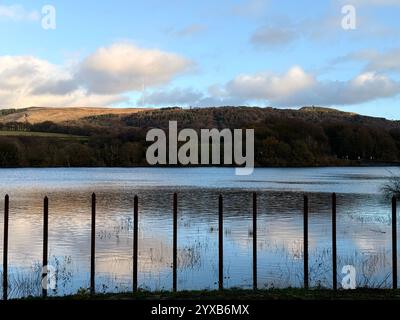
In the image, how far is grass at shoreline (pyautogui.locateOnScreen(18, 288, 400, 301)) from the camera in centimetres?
977

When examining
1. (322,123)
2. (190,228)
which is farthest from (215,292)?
(322,123)

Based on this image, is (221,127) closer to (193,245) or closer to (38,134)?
(38,134)

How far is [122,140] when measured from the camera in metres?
146

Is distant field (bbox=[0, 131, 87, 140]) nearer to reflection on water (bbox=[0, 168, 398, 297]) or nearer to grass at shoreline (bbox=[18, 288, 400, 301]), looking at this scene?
reflection on water (bbox=[0, 168, 398, 297])

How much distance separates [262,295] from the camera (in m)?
10.0

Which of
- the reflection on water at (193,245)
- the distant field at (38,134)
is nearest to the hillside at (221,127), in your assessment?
the distant field at (38,134)

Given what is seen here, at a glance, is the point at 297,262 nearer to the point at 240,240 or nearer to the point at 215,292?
the point at 240,240

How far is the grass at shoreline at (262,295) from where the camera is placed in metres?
9.77

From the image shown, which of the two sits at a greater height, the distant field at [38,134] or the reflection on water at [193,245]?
the distant field at [38,134]
